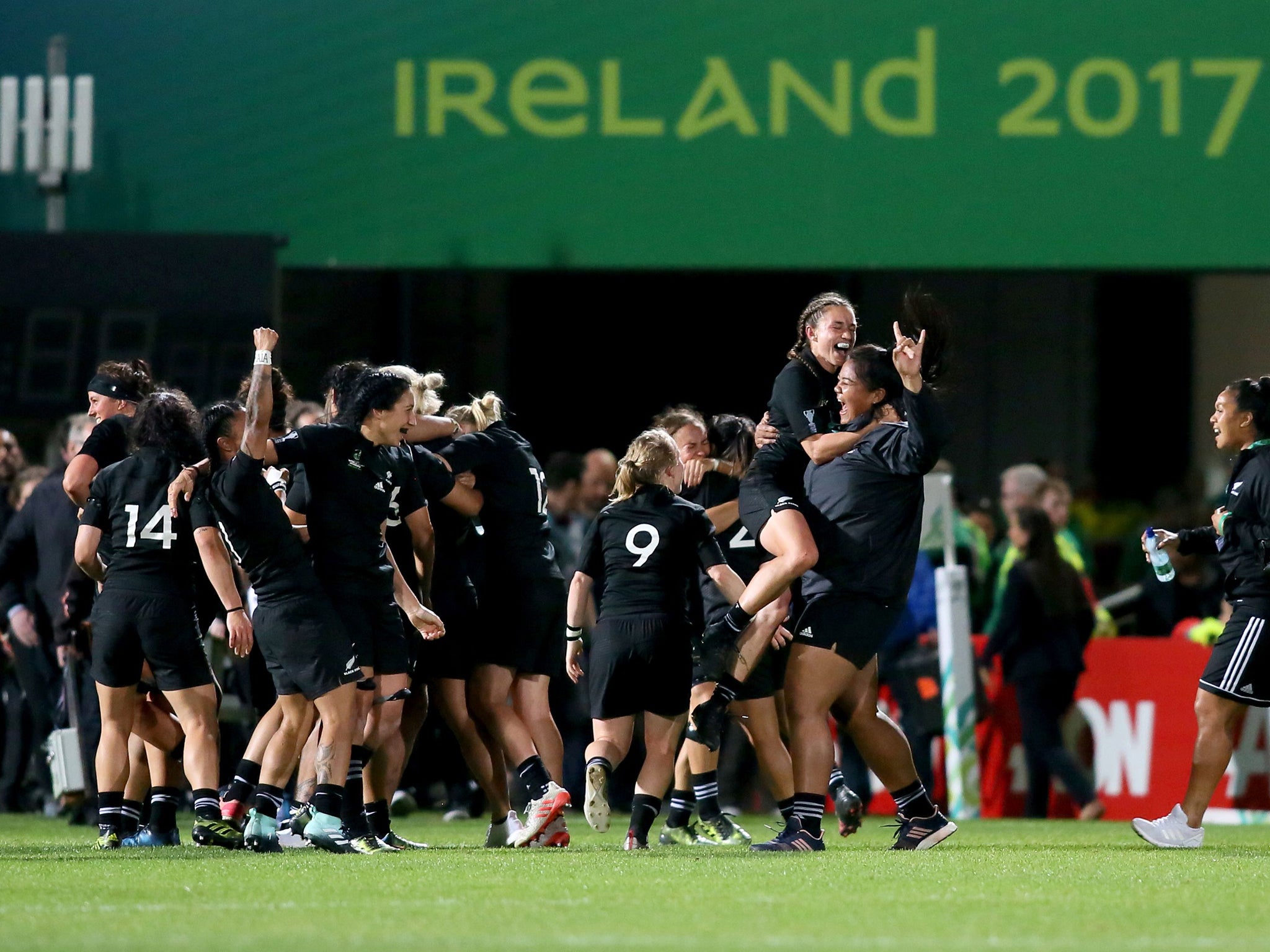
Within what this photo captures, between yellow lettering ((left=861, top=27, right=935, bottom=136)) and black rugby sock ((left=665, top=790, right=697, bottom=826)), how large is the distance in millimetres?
7810

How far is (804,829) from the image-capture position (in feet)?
29.6

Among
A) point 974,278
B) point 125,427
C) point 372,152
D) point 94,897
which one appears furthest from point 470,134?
point 94,897

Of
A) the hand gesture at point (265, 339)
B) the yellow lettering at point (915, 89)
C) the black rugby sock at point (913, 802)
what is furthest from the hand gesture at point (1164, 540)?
the yellow lettering at point (915, 89)

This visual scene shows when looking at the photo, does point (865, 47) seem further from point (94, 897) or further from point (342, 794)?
point (94, 897)

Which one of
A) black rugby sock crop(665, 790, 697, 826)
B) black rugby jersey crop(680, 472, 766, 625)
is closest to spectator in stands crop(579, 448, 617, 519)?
black rugby jersey crop(680, 472, 766, 625)

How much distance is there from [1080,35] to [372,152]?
18.7 feet

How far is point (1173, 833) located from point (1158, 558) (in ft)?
4.16

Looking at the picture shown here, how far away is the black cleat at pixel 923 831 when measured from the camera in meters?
9.15

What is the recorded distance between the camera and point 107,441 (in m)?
10.0

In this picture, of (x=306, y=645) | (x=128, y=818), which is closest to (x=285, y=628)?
(x=306, y=645)

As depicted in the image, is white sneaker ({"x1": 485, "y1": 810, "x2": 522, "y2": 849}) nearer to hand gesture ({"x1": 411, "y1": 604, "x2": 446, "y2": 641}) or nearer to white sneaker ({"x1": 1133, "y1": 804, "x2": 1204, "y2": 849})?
hand gesture ({"x1": 411, "y1": 604, "x2": 446, "y2": 641})

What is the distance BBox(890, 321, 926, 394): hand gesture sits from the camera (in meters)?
8.60

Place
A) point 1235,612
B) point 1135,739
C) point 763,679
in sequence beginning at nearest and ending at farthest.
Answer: point 1235,612, point 763,679, point 1135,739

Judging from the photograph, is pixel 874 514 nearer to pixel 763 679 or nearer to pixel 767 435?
pixel 767 435
